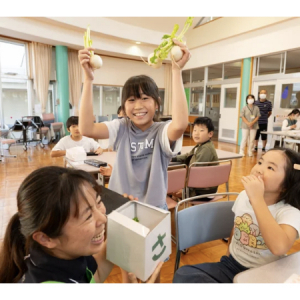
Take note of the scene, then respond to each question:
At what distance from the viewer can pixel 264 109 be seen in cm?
661

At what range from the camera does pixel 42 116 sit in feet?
25.5

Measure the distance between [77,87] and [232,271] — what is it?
327 inches

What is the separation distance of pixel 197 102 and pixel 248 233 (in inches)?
359

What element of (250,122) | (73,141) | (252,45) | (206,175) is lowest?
(206,175)

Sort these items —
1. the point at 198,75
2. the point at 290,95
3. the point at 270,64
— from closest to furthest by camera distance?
the point at 290,95, the point at 270,64, the point at 198,75

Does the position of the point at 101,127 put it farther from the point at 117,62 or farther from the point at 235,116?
the point at 117,62

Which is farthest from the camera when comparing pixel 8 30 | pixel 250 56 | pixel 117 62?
pixel 117 62

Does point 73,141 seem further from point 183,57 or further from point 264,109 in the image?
point 264,109

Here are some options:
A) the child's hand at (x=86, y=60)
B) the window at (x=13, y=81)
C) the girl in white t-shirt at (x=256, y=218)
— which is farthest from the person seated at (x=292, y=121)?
the window at (x=13, y=81)

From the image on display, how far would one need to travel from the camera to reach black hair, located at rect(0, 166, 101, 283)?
2.06 feet

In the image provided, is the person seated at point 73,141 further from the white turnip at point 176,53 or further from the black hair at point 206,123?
the white turnip at point 176,53

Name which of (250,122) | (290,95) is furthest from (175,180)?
(290,95)

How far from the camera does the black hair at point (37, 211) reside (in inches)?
24.8
